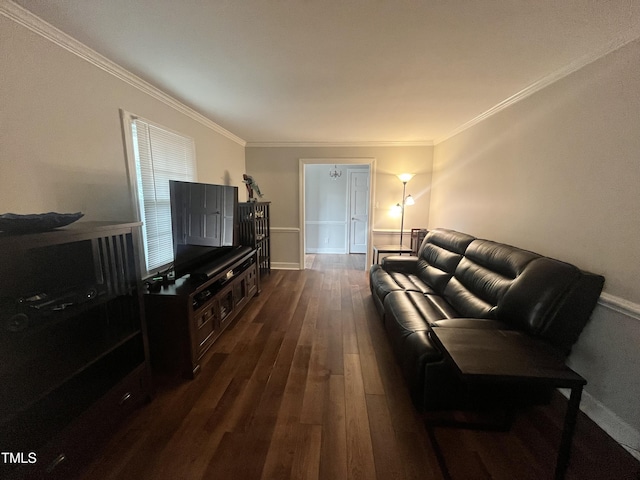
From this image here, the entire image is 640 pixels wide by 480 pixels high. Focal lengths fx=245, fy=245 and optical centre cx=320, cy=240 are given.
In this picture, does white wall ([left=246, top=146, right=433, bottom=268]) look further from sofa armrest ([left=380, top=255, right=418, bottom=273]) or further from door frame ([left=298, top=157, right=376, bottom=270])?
sofa armrest ([left=380, top=255, right=418, bottom=273])

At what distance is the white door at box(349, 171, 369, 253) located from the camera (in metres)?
6.12

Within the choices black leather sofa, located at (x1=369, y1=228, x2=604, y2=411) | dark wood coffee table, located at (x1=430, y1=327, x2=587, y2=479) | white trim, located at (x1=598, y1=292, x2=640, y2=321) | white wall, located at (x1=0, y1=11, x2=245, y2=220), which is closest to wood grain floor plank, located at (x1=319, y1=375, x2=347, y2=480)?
black leather sofa, located at (x1=369, y1=228, x2=604, y2=411)

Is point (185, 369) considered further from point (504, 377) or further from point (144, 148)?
point (504, 377)

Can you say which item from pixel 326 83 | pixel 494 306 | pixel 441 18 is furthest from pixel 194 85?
pixel 494 306

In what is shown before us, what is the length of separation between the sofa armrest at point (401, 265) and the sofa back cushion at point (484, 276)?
0.77 meters

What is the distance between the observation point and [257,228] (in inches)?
156

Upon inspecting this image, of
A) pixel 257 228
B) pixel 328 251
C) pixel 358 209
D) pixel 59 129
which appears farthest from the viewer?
pixel 328 251

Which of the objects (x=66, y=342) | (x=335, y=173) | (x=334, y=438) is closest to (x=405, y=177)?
(x=335, y=173)

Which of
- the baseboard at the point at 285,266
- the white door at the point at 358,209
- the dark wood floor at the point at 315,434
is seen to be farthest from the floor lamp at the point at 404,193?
the dark wood floor at the point at 315,434

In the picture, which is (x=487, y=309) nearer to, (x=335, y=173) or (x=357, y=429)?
(x=357, y=429)

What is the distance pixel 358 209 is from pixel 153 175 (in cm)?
470

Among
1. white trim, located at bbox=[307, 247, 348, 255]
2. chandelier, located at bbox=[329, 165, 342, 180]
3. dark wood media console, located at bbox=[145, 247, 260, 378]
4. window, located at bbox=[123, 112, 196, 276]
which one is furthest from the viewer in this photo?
white trim, located at bbox=[307, 247, 348, 255]

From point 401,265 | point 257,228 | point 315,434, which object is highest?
point 257,228

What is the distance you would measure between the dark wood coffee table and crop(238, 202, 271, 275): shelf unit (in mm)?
2907
